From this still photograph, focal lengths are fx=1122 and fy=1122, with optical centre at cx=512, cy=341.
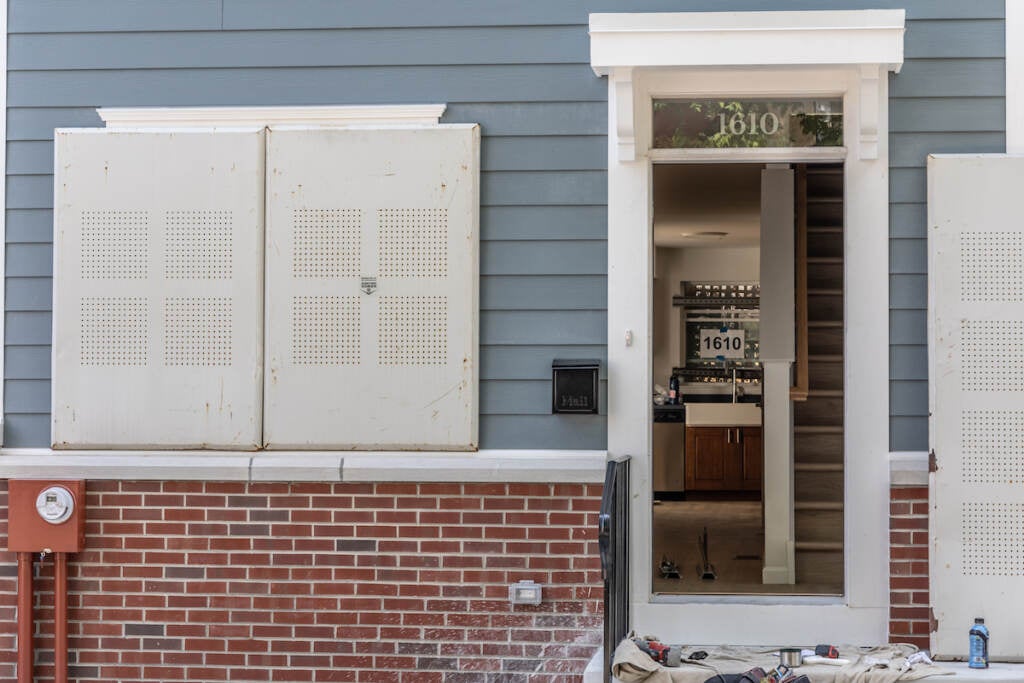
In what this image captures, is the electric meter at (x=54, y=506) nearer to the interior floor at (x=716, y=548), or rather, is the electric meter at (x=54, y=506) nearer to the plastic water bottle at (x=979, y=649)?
the interior floor at (x=716, y=548)

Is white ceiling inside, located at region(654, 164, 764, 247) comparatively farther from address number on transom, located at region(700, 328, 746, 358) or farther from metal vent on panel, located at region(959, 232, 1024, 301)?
metal vent on panel, located at region(959, 232, 1024, 301)

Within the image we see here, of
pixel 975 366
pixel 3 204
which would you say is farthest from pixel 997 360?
pixel 3 204

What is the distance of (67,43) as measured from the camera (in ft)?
17.9

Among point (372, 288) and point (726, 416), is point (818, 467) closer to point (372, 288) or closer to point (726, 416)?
point (372, 288)

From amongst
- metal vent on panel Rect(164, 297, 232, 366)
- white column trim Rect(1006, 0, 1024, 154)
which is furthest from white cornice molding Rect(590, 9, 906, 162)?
metal vent on panel Rect(164, 297, 232, 366)

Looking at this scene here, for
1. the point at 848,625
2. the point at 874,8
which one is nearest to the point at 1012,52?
the point at 874,8

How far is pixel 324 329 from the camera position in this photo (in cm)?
526

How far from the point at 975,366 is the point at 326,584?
3.11m

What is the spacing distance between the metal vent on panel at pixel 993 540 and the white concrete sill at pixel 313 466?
5.37 ft

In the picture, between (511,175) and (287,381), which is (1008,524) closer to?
(511,175)

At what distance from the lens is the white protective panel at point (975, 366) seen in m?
4.96

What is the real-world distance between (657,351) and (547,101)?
8.26 metres

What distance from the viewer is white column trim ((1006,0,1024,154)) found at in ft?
16.8

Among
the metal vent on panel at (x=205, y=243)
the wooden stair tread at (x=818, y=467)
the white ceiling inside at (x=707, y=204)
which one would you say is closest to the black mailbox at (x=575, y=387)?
the metal vent on panel at (x=205, y=243)
